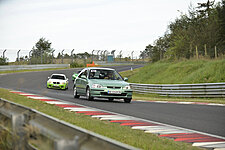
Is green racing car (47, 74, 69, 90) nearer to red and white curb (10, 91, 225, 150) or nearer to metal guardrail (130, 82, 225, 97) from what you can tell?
metal guardrail (130, 82, 225, 97)

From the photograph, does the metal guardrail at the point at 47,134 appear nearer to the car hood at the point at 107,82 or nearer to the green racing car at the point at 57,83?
the car hood at the point at 107,82

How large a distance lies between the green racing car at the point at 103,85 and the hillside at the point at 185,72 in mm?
10961

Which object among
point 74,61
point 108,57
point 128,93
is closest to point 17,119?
point 128,93

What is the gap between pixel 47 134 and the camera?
3.59m

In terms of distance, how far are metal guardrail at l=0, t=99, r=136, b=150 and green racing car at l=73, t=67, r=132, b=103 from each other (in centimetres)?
946

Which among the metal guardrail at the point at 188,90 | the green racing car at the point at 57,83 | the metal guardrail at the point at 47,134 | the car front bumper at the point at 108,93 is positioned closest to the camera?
the metal guardrail at the point at 47,134

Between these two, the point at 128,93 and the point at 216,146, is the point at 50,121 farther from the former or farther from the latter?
the point at 128,93

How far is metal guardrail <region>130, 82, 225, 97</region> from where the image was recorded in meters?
19.8

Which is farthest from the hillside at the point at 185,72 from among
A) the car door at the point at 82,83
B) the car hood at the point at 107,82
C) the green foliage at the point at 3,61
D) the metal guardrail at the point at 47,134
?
the metal guardrail at the point at 47,134

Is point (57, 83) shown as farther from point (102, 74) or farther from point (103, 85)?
point (103, 85)

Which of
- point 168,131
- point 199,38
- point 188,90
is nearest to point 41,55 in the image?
point 199,38

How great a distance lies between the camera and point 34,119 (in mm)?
4242

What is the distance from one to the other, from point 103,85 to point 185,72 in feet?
56.2

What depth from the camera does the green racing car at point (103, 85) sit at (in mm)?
15057
